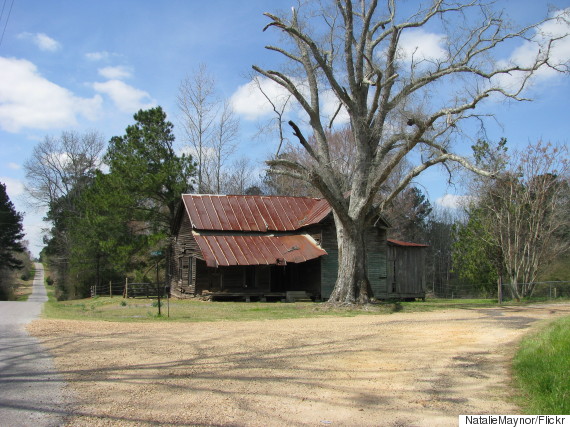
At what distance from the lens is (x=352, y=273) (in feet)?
63.5

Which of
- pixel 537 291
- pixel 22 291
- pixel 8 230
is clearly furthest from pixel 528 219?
pixel 22 291

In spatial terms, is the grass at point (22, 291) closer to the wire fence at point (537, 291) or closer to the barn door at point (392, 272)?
the barn door at point (392, 272)

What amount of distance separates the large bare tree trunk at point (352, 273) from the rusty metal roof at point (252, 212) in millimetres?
6727

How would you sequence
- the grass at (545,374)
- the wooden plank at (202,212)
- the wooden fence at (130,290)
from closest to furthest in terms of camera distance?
the grass at (545,374) < the wooden plank at (202,212) < the wooden fence at (130,290)

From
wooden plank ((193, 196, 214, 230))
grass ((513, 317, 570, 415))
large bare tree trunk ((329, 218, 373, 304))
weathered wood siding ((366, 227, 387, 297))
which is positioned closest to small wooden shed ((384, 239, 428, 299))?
weathered wood siding ((366, 227, 387, 297))

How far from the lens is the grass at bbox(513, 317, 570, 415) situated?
5430mm

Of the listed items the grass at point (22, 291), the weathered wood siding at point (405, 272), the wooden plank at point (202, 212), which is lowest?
the grass at point (22, 291)

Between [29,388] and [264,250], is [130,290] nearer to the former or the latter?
[264,250]

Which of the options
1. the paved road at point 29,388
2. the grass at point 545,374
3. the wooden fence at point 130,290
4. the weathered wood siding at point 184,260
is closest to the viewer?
the paved road at point 29,388

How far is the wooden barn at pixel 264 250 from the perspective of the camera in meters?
26.0

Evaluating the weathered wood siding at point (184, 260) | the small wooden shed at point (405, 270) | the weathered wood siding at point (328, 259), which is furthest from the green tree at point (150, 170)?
the small wooden shed at point (405, 270)

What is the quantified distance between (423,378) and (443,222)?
59.4 m

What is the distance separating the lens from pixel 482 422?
17.2 ft

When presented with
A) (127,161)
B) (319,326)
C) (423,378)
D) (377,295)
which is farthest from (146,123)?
(423,378)
